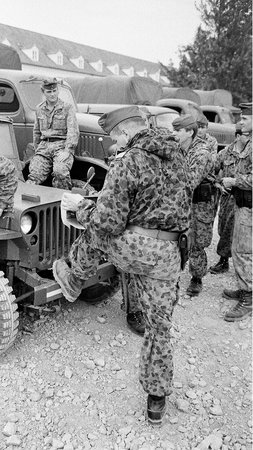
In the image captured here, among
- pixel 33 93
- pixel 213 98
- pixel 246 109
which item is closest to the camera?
pixel 246 109

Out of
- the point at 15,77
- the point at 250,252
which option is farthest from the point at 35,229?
the point at 15,77

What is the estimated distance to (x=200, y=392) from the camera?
286 centimetres

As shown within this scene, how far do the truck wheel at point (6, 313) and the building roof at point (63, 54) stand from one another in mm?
27240

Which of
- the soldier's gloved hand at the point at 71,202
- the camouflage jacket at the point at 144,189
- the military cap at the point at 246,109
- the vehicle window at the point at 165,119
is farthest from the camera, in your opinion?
the vehicle window at the point at 165,119

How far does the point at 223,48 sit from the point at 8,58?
1545cm

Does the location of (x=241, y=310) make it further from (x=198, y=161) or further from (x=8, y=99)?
(x=8, y=99)

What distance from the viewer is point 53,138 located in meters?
4.38

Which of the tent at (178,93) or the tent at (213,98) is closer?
the tent at (178,93)

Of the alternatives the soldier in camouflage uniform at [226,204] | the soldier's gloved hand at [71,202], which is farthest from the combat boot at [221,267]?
the soldier's gloved hand at [71,202]

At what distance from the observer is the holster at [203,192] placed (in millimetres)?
4258

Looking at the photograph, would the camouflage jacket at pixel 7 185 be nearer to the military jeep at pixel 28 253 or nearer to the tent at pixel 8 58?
the military jeep at pixel 28 253

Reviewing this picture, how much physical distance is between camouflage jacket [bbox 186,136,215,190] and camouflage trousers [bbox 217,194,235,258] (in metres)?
0.75

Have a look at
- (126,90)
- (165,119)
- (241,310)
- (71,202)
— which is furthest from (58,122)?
(126,90)

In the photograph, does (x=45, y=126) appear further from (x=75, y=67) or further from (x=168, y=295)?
(x=75, y=67)
